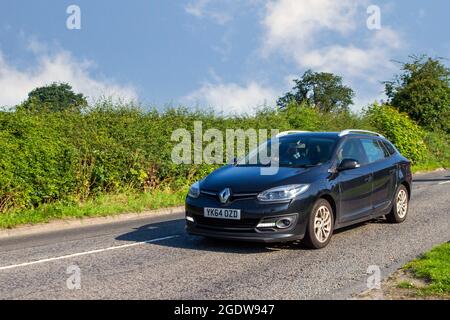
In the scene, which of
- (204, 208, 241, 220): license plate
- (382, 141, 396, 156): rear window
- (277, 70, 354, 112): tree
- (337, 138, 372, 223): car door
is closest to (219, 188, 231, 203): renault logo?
(204, 208, 241, 220): license plate

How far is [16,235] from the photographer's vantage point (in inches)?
412

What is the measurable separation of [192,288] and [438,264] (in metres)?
2.98

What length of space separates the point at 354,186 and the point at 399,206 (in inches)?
79.0

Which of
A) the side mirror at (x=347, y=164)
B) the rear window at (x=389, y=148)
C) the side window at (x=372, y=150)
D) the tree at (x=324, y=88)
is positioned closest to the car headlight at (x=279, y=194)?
the side mirror at (x=347, y=164)

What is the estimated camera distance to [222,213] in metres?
7.61

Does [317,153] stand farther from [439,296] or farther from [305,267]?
[439,296]

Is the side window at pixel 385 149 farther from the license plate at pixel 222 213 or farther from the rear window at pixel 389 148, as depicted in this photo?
the license plate at pixel 222 213

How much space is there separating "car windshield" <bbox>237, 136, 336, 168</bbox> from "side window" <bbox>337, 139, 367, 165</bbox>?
0.19 m

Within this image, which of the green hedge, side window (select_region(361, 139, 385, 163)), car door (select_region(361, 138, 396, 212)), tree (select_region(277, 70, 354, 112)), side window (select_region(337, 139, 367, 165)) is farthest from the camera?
tree (select_region(277, 70, 354, 112))

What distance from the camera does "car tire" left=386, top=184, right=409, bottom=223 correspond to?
10.1 meters

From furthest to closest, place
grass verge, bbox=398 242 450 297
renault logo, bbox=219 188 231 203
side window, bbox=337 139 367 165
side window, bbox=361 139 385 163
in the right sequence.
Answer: side window, bbox=361 139 385 163 → side window, bbox=337 139 367 165 → renault logo, bbox=219 188 231 203 → grass verge, bbox=398 242 450 297

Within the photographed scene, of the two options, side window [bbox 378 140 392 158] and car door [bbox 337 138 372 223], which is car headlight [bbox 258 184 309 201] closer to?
car door [bbox 337 138 372 223]

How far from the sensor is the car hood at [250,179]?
7613mm

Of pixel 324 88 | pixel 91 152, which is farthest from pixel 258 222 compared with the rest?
pixel 324 88
